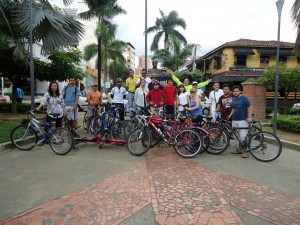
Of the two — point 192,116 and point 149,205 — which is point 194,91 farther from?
point 149,205

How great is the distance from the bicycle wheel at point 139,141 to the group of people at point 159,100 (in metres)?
1.33

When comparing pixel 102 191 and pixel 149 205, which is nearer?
pixel 149 205

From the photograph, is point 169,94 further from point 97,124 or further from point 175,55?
point 175,55

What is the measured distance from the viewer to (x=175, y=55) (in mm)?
32562

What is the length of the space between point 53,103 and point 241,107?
4.68m

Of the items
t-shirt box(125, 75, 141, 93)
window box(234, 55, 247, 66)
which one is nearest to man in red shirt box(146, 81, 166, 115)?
t-shirt box(125, 75, 141, 93)

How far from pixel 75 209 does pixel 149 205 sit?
3.22 feet

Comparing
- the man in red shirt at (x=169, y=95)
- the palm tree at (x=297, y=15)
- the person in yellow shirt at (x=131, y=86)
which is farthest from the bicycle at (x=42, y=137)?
the palm tree at (x=297, y=15)

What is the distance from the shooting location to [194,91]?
795cm

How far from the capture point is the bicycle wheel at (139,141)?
256 inches

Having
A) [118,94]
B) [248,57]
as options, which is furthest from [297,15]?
[248,57]

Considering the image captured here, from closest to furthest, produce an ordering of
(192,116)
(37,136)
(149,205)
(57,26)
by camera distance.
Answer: (149,205) → (37,136) → (192,116) → (57,26)

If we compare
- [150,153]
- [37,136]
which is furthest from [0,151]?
[150,153]

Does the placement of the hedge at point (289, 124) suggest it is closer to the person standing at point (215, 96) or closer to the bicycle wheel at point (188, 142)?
the person standing at point (215, 96)
